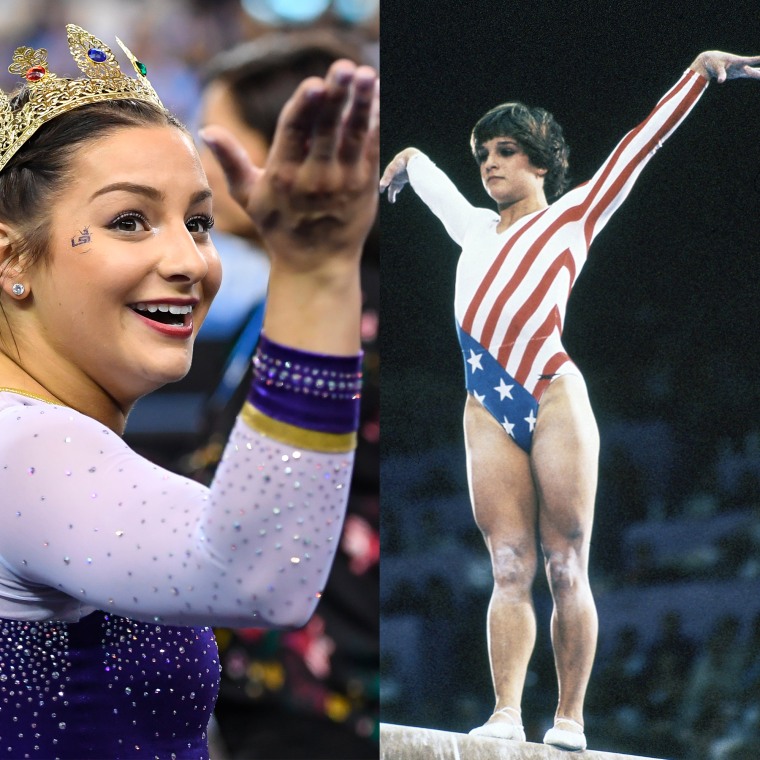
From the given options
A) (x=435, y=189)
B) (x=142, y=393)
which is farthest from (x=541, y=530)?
(x=142, y=393)

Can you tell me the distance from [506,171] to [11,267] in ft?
1.96

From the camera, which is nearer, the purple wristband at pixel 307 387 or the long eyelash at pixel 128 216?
the purple wristband at pixel 307 387

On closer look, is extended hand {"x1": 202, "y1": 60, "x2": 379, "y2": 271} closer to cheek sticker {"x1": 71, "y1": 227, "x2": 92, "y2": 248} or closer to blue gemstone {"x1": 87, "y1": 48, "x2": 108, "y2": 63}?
cheek sticker {"x1": 71, "y1": 227, "x2": 92, "y2": 248}

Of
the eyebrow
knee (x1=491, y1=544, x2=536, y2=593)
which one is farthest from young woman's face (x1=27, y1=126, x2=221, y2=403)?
knee (x1=491, y1=544, x2=536, y2=593)

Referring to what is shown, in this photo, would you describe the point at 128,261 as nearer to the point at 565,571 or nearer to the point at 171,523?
the point at 171,523

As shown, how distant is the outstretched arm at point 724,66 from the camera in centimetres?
120

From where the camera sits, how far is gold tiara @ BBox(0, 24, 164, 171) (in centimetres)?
107

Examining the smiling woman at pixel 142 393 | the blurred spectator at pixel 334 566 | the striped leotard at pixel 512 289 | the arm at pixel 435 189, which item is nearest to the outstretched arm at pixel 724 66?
the striped leotard at pixel 512 289

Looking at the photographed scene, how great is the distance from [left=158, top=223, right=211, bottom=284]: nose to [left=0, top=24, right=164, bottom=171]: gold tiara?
0.18 meters

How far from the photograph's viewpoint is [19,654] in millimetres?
1030

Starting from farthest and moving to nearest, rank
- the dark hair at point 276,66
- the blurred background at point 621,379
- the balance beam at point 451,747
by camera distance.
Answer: the dark hair at point 276,66 < the balance beam at point 451,747 < the blurred background at point 621,379

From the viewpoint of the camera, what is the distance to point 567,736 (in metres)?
1.33

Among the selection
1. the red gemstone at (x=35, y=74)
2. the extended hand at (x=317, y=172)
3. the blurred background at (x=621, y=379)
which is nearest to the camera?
the extended hand at (x=317, y=172)

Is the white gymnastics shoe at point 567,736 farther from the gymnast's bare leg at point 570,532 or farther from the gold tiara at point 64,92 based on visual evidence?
the gold tiara at point 64,92
